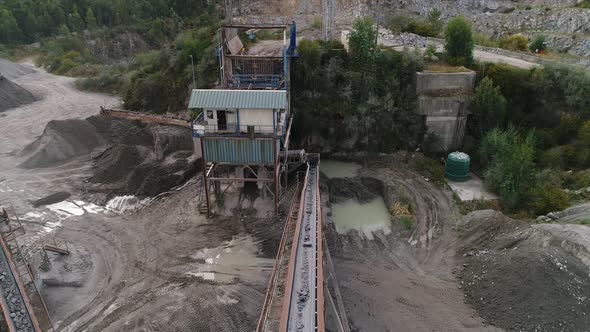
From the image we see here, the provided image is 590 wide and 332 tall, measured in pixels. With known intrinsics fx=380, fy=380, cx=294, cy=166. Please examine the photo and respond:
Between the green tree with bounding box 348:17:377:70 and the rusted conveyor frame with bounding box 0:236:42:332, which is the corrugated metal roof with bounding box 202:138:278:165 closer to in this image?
the rusted conveyor frame with bounding box 0:236:42:332

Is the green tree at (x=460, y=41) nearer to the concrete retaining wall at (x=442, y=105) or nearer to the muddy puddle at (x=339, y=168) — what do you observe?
the concrete retaining wall at (x=442, y=105)

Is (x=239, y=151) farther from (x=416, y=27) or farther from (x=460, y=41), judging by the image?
(x=416, y=27)

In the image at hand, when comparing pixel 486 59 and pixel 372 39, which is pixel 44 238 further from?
pixel 486 59

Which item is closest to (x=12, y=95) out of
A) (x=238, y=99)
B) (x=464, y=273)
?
(x=238, y=99)

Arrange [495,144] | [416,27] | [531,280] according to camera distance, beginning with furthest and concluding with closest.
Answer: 1. [416,27]
2. [495,144]
3. [531,280]

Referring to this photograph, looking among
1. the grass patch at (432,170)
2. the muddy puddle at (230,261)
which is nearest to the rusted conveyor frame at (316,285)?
the muddy puddle at (230,261)
